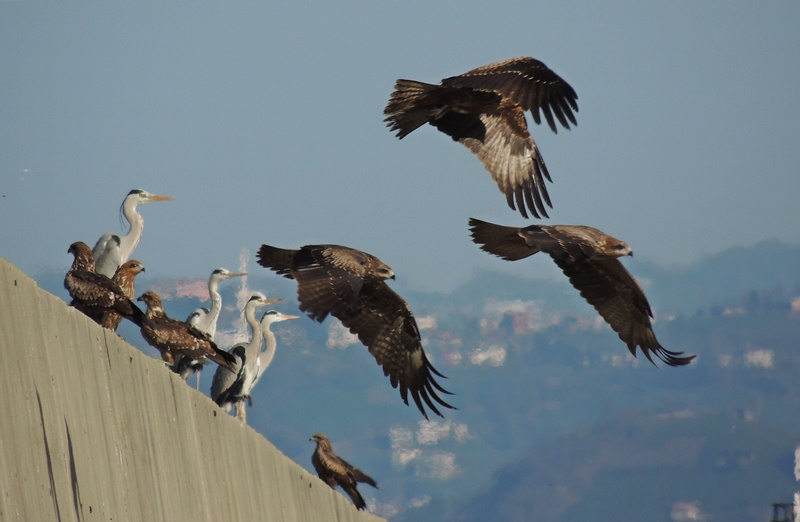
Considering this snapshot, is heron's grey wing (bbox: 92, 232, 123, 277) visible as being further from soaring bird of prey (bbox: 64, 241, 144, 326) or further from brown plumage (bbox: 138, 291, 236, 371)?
soaring bird of prey (bbox: 64, 241, 144, 326)

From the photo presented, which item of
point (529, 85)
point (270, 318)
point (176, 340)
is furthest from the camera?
point (270, 318)

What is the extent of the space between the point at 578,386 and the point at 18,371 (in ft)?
264

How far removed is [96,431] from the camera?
20.0ft

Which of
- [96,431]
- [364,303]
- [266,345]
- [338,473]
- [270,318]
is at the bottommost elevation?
[96,431]

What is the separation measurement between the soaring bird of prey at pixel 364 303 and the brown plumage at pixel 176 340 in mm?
797

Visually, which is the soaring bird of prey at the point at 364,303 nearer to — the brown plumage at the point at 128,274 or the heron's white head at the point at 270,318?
the brown plumage at the point at 128,274

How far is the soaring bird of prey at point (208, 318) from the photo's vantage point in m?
13.7

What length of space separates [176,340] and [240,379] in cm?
403

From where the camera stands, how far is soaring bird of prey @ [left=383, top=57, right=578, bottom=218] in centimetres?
1195

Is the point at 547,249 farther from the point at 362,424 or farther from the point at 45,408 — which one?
the point at 362,424

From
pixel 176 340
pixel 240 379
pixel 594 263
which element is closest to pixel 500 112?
pixel 594 263

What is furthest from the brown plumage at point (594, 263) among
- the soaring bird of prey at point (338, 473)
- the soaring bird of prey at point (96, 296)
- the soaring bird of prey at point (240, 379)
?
the soaring bird of prey at point (240, 379)

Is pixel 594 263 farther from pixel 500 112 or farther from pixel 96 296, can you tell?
pixel 96 296

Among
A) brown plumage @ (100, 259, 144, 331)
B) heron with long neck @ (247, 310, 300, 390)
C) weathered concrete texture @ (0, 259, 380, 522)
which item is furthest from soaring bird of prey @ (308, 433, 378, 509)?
weathered concrete texture @ (0, 259, 380, 522)
